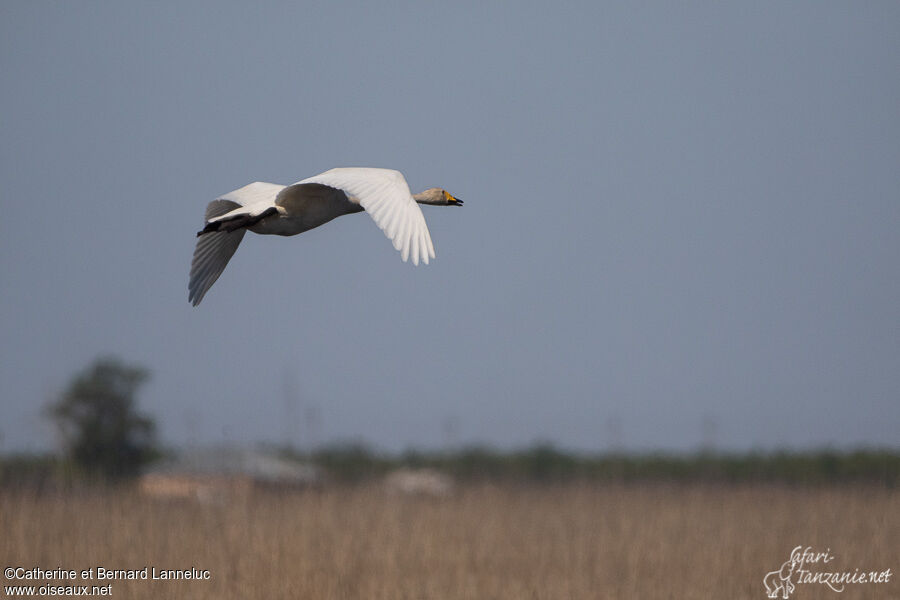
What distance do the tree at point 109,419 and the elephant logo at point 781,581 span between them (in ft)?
45.7

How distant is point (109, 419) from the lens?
27.5m

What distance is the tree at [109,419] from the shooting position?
969 inches

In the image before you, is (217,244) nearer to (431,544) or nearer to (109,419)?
(431,544)

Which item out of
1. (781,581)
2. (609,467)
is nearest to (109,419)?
(609,467)

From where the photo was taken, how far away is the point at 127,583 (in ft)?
35.9

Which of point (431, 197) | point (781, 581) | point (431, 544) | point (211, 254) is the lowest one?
point (781, 581)

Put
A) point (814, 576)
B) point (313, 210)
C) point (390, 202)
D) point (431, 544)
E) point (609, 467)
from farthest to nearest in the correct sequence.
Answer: point (609, 467) → point (431, 544) → point (814, 576) → point (313, 210) → point (390, 202)

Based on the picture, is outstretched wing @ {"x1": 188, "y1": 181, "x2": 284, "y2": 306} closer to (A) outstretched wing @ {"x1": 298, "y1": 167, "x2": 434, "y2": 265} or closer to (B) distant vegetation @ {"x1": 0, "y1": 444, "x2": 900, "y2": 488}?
(A) outstretched wing @ {"x1": 298, "y1": 167, "x2": 434, "y2": 265}

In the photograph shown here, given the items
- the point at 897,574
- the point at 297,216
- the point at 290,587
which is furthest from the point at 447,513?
the point at 297,216

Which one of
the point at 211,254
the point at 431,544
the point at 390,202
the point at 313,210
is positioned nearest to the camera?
the point at 390,202

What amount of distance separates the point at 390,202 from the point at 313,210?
64 centimetres

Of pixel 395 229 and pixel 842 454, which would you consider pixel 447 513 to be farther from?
pixel 395 229

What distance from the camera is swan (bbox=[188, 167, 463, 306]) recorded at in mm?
5602

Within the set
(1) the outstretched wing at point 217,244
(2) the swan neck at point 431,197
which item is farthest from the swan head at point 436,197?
(1) the outstretched wing at point 217,244
